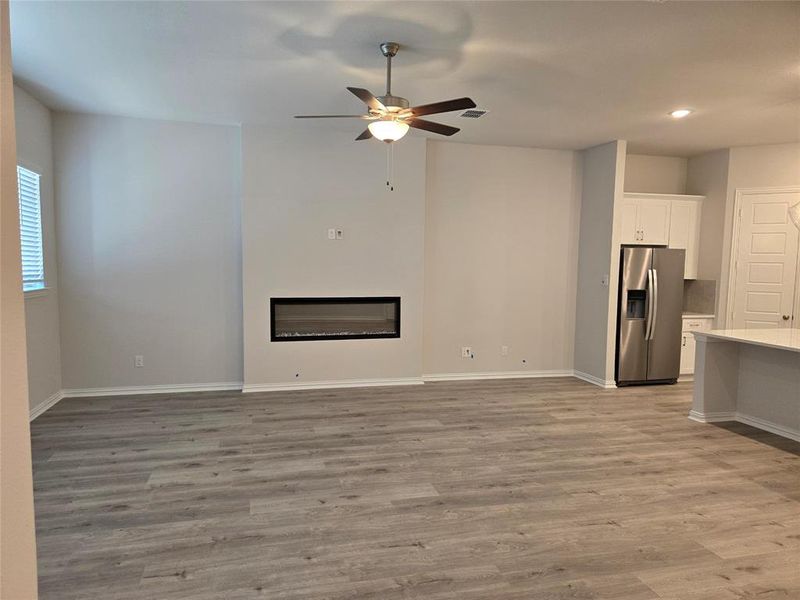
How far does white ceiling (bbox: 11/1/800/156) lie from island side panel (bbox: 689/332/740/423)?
7.27 feet

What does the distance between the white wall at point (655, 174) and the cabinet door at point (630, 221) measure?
467 mm

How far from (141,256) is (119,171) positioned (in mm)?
911

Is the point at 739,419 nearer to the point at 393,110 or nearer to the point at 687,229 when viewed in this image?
the point at 687,229

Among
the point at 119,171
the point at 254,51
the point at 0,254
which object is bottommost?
the point at 0,254

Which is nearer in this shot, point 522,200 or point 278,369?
point 278,369

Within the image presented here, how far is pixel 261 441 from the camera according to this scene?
397 cm

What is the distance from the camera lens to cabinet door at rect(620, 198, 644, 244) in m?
6.11

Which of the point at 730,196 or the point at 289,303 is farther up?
the point at 730,196

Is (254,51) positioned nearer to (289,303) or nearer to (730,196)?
(289,303)

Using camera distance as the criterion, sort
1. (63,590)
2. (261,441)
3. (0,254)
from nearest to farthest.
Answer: (0,254) < (63,590) < (261,441)

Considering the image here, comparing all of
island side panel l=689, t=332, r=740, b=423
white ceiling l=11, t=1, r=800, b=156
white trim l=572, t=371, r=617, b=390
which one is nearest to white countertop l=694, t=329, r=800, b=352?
island side panel l=689, t=332, r=740, b=423

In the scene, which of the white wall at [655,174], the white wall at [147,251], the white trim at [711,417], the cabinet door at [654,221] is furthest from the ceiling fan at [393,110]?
the white wall at [655,174]

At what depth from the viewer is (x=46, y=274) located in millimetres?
4812

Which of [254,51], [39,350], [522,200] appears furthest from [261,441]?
[522,200]
